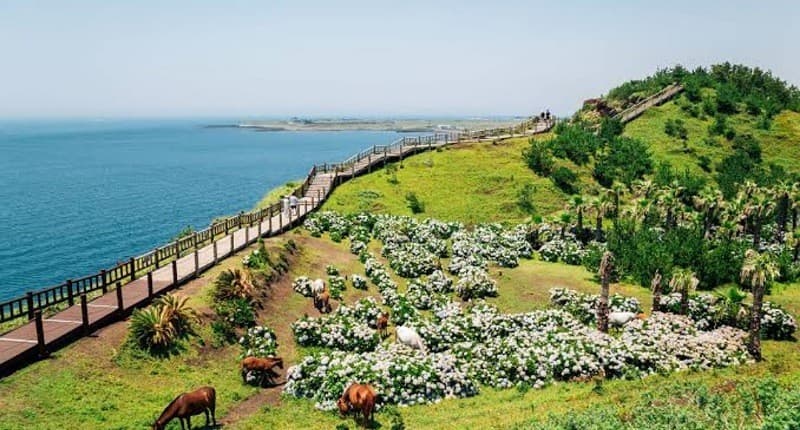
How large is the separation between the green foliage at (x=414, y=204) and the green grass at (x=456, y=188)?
15.4 inches

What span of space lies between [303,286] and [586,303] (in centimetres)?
1658

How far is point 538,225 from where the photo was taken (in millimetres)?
50625

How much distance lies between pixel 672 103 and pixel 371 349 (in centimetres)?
7079

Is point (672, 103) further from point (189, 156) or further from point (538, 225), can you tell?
point (189, 156)

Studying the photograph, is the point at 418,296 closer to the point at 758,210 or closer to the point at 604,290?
the point at 604,290

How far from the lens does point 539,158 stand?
6588 centimetres

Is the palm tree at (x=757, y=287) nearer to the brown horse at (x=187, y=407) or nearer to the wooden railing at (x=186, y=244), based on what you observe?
the brown horse at (x=187, y=407)

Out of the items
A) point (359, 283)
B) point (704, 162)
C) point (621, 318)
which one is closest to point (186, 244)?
point (359, 283)

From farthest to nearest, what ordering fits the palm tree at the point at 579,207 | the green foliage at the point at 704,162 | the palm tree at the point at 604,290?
the green foliage at the point at 704,162, the palm tree at the point at 579,207, the palm tree at the point at 604,290

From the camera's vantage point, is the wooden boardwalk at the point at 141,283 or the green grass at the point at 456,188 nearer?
the wooden boardwalk at the point at 141,283

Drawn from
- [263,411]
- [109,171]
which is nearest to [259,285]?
[263,411]

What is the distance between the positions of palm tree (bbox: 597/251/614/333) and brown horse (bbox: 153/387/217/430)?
20.5 metres

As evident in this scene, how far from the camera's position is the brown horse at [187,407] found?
65.0 ft

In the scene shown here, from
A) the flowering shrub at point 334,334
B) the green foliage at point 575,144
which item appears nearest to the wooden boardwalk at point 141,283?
the flowering shrub at point 334,334
